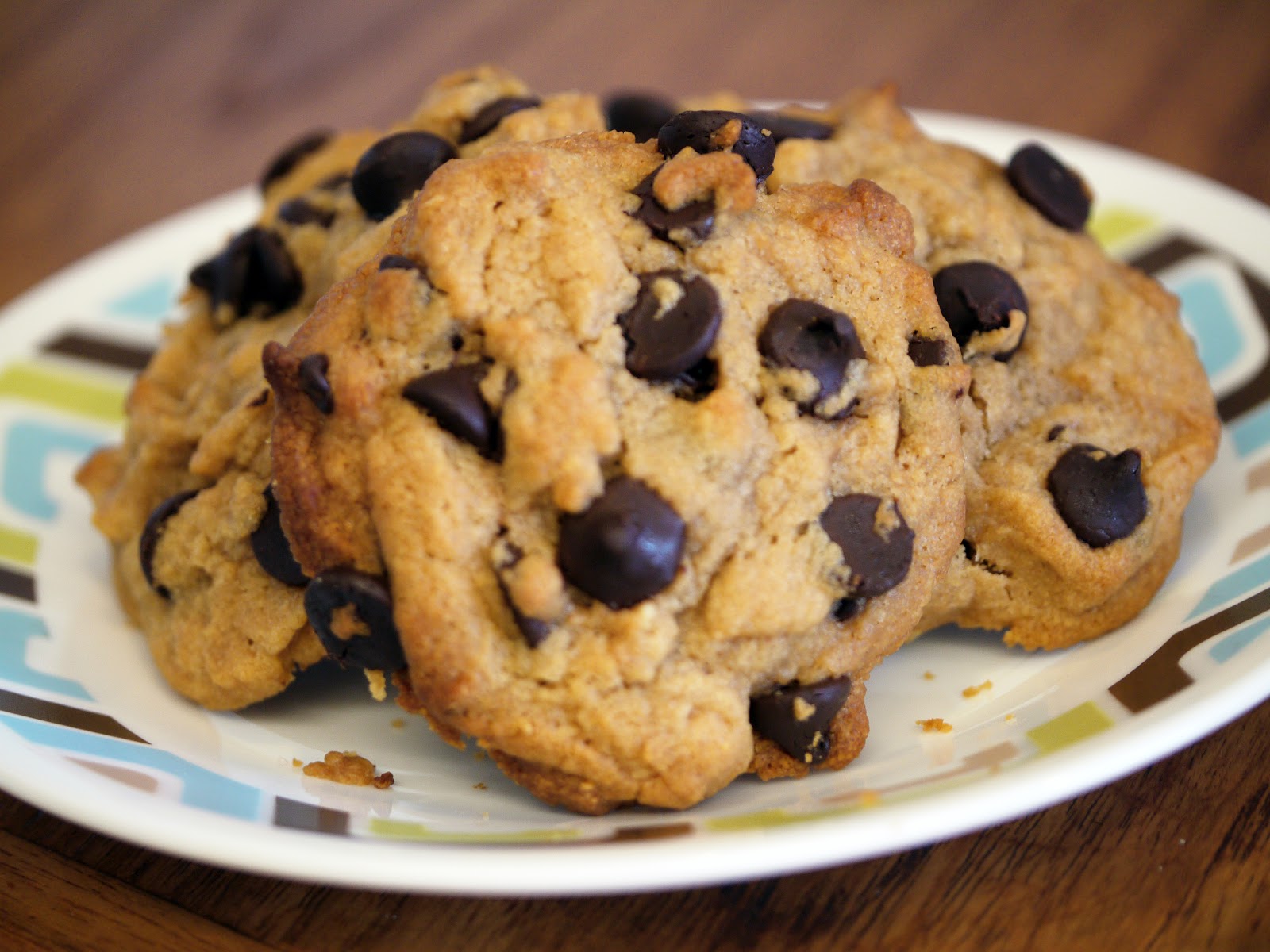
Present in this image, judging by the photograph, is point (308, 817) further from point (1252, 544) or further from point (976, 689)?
point (1252, 544)

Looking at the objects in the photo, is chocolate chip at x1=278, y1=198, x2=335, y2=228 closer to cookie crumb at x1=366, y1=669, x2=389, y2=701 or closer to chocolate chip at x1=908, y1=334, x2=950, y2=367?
cookie crumb at x1=366, y1=669, x2=389, y2=701

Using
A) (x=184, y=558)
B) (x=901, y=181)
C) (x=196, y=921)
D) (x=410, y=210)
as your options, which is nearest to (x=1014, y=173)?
(x=901, y=181)

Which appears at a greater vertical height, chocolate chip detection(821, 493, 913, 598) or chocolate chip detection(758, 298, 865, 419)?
chocolate chip detection(758, 298, 865, 419)

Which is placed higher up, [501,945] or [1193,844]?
[1193,844]

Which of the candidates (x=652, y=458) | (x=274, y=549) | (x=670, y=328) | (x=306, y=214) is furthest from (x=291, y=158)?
(x=652, y=458)

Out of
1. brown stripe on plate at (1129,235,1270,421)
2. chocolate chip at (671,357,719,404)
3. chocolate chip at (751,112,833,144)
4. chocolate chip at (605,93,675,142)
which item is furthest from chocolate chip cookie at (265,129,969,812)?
brown stripe on plate at (1129,235,1270,421)

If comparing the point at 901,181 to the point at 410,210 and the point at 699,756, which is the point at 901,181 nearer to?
the point at 410,210

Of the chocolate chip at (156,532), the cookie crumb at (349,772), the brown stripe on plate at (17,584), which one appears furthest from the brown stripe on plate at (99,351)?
the cookie crumb at (349,772)
